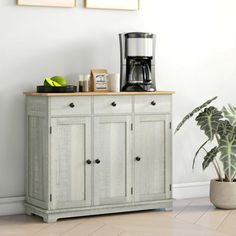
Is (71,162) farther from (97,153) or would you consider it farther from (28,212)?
(28,212)

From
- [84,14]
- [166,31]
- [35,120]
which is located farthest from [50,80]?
[166,31]

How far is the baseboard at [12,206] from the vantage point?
508 cm

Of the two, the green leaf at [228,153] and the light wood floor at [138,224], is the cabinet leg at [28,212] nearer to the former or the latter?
the light wood floor at [138,224]

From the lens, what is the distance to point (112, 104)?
4984 millimetres

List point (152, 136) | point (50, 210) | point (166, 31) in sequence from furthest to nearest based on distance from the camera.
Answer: point (166, 31)
point (152, 136)
point (50, 210)

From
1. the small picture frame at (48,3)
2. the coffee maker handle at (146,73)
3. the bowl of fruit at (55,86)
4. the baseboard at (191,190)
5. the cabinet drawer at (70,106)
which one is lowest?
the baseboard at (191,190)

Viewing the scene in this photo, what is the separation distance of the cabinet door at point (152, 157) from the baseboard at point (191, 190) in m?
0.49

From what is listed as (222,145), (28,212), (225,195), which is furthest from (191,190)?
(28,212)

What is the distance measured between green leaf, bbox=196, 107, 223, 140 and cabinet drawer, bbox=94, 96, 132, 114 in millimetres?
576

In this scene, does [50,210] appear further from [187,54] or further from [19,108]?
[187,54]

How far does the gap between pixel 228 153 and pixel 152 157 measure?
1.86 feet

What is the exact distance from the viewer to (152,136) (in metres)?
5.15

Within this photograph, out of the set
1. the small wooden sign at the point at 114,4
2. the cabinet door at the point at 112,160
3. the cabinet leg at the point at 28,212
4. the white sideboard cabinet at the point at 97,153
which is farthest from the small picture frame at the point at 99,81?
the cabinet leg at the point at 28,212

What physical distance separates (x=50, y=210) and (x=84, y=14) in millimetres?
1534
